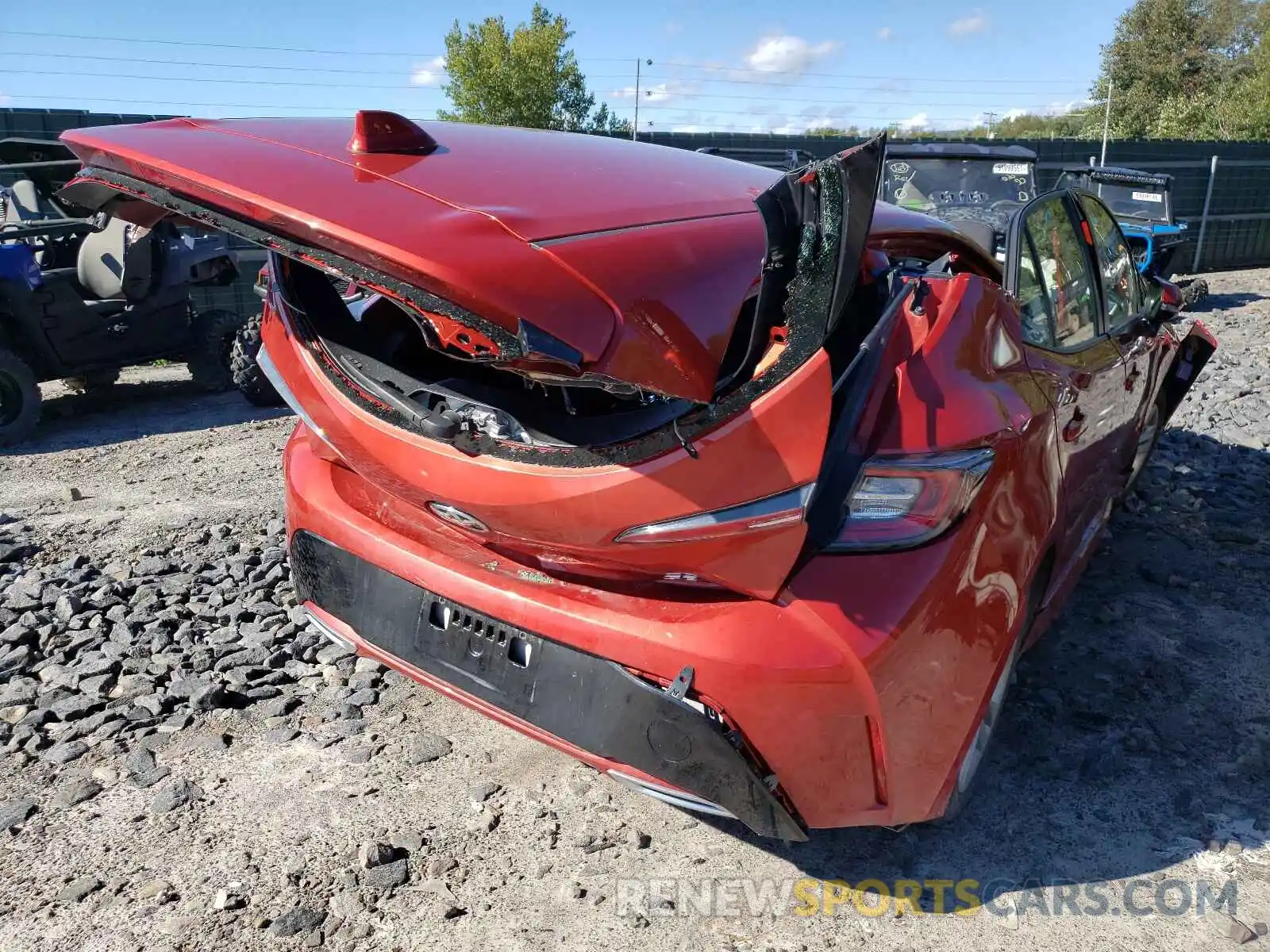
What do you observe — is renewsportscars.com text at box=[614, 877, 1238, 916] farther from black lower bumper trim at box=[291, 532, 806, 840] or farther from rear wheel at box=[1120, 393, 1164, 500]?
rear wheel at box=[1120, 393, 1164, 500]

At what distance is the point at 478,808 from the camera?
2678mm

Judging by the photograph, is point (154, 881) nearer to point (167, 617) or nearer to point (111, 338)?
point (167, 617)

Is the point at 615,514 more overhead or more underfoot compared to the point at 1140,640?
more overhead

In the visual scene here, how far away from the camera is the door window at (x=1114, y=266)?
3596 millimetres

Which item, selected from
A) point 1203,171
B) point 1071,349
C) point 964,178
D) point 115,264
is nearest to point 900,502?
point 1071,349

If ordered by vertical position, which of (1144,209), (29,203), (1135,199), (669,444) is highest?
(1135,199)

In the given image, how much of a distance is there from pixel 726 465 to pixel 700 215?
0.64 meters

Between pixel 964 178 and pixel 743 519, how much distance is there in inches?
297

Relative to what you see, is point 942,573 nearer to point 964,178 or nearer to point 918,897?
point 918,897

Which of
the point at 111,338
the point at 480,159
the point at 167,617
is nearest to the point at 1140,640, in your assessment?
the point at 480,159

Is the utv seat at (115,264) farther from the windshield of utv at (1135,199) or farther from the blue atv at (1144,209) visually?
the windshield of utv at (1135,199)

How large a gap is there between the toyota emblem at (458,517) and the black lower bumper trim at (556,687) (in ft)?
0.67

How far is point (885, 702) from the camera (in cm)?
204

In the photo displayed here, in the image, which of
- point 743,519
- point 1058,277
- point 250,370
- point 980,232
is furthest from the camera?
point 250,370
